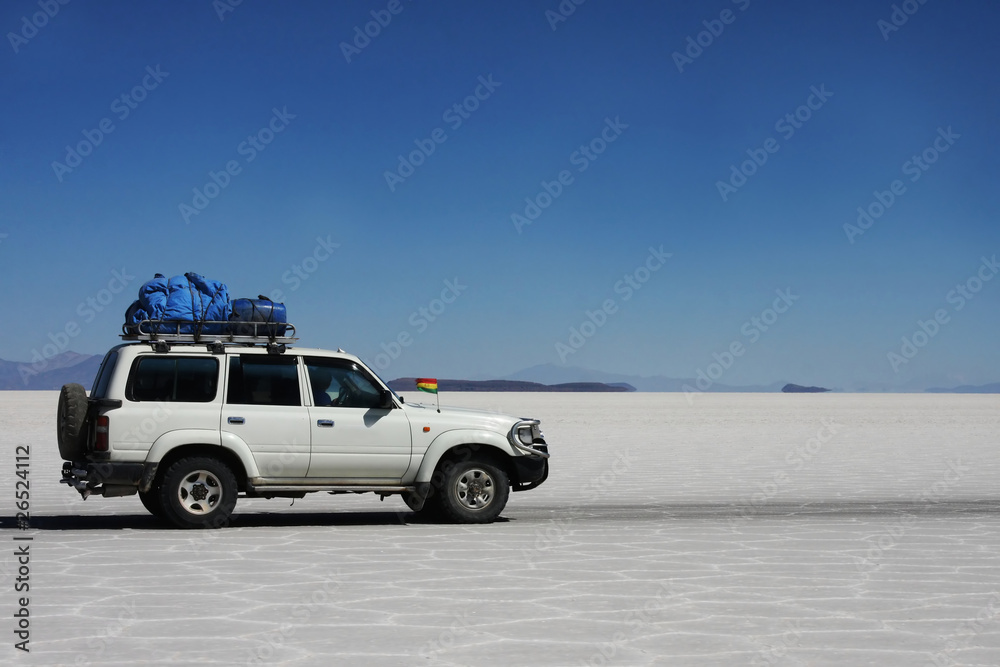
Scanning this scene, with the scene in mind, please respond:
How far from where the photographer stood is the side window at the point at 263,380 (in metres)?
12.9

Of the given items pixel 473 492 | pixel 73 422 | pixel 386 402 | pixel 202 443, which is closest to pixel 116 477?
pixel 73 422

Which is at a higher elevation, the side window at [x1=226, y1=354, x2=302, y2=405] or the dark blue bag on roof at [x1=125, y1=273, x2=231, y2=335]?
the dark blue bag on roof at [x1=125, y1=273, x2=231, y2=335]

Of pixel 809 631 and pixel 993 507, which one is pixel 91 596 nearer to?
pixel 809 631

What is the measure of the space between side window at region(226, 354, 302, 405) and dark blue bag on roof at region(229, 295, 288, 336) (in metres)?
0.31

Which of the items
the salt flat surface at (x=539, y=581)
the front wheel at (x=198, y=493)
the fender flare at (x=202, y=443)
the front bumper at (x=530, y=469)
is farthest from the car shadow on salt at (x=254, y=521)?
the fender flare at (x=202, y=443)

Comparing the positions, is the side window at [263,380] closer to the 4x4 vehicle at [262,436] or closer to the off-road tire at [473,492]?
the 4x4 vehicle at [262,436]

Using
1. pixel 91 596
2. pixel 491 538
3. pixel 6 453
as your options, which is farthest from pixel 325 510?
pixel 6 453

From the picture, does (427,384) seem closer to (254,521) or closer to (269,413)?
(269,413)

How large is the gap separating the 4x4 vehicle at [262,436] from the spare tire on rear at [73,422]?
14 mm

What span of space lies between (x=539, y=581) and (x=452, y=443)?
3.98 m

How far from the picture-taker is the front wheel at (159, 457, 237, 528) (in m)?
12.4

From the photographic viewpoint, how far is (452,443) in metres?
13.1

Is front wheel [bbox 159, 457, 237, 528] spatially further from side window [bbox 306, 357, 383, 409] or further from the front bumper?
the front bumper

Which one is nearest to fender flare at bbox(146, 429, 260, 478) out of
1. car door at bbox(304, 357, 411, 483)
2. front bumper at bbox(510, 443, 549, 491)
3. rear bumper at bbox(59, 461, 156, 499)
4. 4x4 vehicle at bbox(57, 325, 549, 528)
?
4x4 vehicle at bbox(57, 325, 549, 528)
